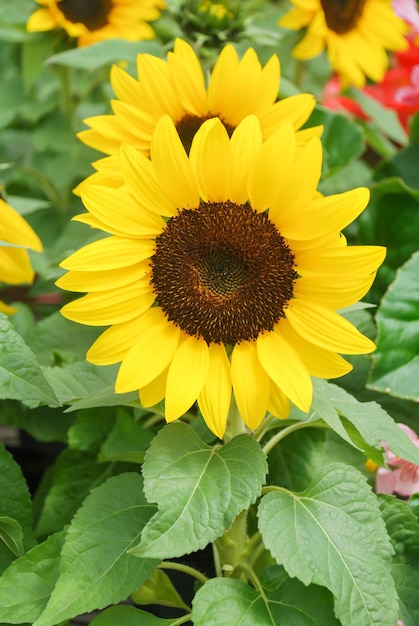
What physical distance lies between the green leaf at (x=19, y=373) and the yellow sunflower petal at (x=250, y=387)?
11 cm

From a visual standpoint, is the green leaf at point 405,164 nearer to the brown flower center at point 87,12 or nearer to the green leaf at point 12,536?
the brown flower center at point 87,12

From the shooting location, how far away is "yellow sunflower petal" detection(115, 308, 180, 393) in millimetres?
529

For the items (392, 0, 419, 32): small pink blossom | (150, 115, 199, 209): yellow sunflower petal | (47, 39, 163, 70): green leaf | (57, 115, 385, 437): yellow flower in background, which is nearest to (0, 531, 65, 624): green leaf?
(57, 115, 385, 437): yellow flower in background

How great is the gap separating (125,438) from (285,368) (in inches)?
8.7

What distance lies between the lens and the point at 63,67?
1.03 meters

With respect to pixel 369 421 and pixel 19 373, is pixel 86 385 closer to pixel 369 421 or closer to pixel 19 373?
pixel 19 373

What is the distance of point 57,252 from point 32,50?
268 millimetres

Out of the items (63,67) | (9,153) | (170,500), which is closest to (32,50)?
(63,67)

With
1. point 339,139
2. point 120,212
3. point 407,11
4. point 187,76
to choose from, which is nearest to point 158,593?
point 120,212

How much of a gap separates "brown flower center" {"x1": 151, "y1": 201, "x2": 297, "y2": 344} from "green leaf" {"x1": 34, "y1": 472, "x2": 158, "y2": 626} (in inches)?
4.9

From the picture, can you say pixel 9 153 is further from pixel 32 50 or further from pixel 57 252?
pixel 57 252

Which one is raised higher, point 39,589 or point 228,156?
point 228,156

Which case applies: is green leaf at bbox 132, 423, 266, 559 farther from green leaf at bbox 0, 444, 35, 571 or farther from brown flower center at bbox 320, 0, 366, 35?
brown flower center at bbox 320, 0, 366, 35

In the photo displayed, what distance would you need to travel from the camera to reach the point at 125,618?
1.87ft
